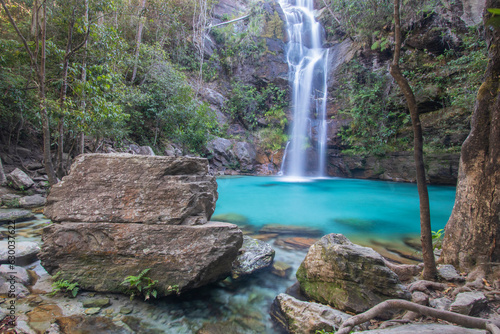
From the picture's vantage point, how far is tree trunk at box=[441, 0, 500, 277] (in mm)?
2561

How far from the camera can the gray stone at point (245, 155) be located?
62.4 feet

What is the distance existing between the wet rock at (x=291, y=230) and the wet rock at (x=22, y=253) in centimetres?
421

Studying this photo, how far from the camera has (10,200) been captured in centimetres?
636

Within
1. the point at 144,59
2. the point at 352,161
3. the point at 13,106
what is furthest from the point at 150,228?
the point at 352,161

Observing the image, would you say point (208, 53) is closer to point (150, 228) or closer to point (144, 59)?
point (144, 59)

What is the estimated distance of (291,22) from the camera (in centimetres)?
2505

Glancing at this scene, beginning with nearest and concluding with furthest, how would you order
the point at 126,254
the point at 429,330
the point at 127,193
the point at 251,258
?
the point at 429,330 → the point at 126,254 → the point at 127,193 → the point at 251,258

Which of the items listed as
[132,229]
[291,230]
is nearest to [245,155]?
[291,230]

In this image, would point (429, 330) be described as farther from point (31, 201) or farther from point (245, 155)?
point (245, 155)

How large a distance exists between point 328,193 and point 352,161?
6423mm

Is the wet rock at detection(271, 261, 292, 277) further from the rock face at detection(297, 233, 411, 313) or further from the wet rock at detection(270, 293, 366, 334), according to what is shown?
the wet rock at detection(270, 293, 366, 334)

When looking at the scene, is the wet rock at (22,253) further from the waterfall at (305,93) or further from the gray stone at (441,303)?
the waterfall at (305,93)

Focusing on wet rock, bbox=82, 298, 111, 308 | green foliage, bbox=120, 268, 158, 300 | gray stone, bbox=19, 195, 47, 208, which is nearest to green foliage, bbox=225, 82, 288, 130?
gray stone, bbox=19, 195, 47, 208

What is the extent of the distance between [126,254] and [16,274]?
1.35 meters
